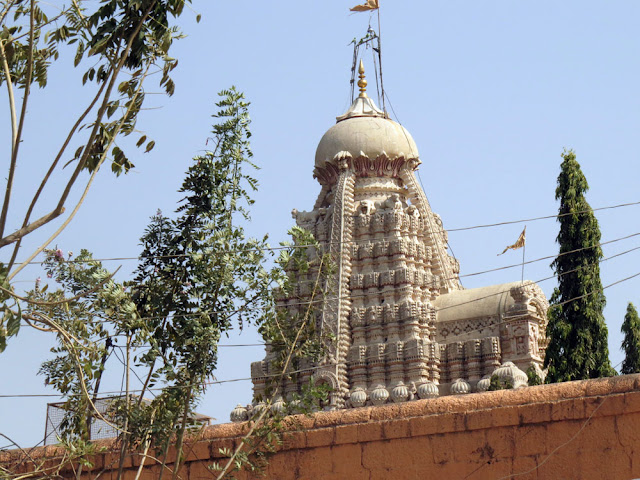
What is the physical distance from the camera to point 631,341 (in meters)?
29.4

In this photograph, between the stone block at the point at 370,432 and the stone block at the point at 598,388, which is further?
the stone block at the point at 370,432

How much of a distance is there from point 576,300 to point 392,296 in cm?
604

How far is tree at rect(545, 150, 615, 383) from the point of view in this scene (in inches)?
969

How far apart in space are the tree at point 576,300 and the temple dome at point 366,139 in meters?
7.21

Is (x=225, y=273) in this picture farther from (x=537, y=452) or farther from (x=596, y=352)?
(x=596, y=352)

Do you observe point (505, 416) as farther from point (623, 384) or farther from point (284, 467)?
point (284, 467)

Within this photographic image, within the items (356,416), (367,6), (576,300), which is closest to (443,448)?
(356,416)

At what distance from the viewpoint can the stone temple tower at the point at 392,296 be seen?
1100 inches

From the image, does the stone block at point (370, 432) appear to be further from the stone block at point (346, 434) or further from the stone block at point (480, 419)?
the stone block at point (480, 419)

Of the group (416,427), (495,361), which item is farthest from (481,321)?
(416,427)

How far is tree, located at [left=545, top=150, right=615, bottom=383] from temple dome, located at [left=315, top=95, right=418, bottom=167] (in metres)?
7.21

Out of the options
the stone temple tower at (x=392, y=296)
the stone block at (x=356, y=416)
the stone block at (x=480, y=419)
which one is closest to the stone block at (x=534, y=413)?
the stone block at (x=480, y=419)

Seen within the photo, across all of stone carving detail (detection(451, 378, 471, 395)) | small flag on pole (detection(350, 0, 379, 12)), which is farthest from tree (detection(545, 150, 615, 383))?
small flag on pole (detection(350, 0, 379, 12))

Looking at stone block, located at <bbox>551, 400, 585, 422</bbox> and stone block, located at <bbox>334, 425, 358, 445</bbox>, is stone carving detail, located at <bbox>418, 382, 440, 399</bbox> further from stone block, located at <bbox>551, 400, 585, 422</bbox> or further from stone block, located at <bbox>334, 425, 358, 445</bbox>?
stone block, located at <bbox>551, 400, 585, 422</bbox>
